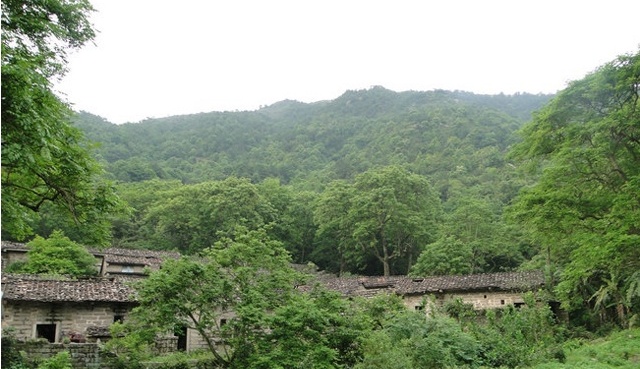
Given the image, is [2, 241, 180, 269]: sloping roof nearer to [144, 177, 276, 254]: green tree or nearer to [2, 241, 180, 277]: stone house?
[2, 241, 180, 277]: stone house

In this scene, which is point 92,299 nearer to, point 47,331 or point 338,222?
point 47,331

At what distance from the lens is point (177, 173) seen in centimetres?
7056

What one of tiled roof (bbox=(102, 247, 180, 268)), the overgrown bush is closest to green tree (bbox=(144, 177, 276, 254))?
tiled roof (bbox=(102, 247, 180, 268))

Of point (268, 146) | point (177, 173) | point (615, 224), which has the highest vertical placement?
point (268, 146)

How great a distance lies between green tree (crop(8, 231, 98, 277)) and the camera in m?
28.0

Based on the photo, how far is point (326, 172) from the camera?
225 ft

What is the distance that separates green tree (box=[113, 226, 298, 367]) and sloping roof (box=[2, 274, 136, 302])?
4357 mm

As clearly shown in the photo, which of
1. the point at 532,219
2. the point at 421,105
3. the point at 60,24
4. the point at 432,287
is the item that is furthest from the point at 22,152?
the point at 421,105

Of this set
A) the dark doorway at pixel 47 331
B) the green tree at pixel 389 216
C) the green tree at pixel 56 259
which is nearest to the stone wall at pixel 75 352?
the dark doorway at pixel 47 331

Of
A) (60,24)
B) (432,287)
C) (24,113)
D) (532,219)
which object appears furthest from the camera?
(432,287)

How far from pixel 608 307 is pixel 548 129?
11.3 metres

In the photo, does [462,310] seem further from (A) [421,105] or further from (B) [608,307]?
(A) [421,105]

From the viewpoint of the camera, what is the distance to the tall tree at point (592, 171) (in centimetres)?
1495

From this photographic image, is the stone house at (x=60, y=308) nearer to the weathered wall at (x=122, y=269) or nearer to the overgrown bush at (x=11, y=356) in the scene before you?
the overgrown bush at (x=11, y=356)
